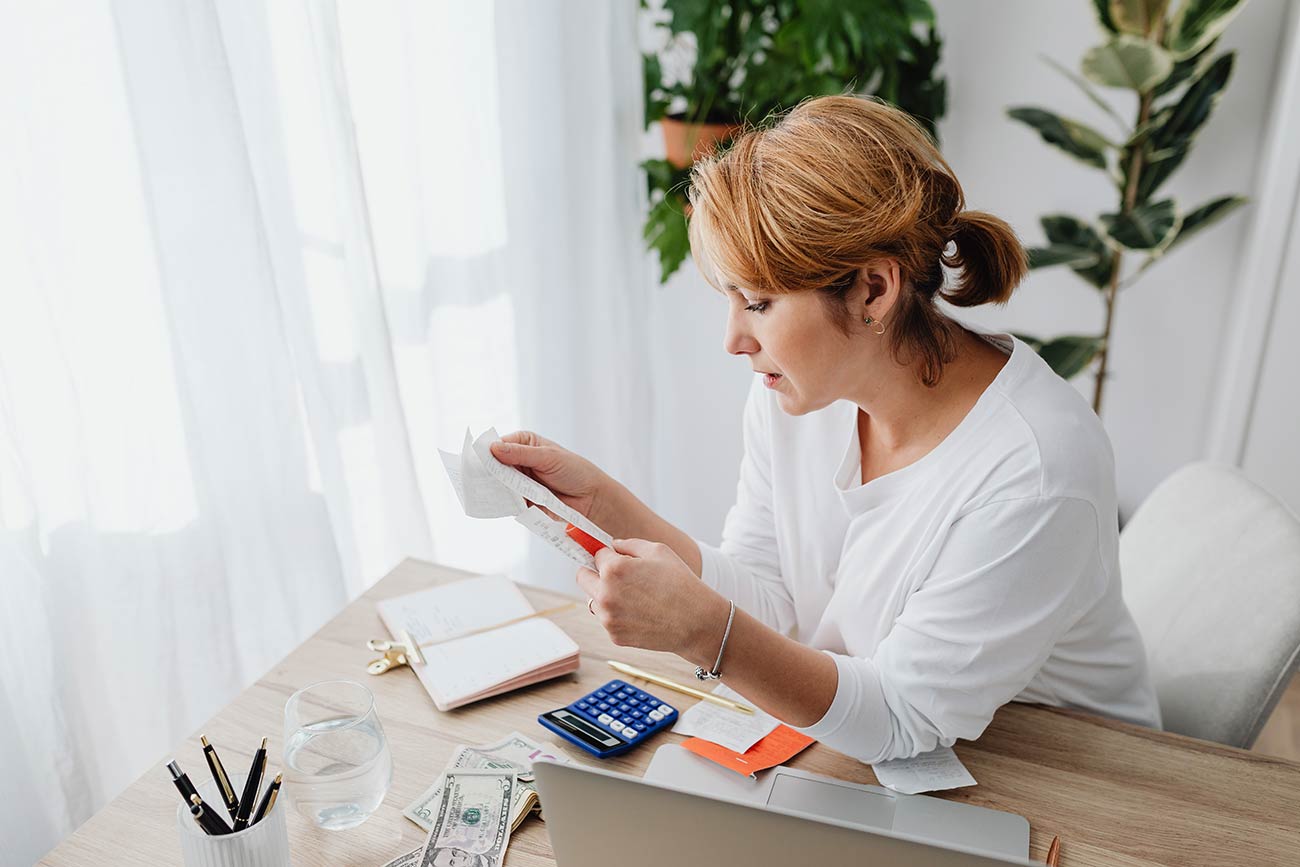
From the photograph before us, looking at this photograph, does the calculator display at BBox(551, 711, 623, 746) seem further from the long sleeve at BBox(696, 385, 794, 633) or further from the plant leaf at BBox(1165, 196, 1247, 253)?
the plant leaf at BBox(1165, 196, 1247, 253)

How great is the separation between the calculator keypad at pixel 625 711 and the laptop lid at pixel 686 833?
0.94 feet

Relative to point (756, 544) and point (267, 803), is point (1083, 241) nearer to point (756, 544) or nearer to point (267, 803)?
point (756, 544)

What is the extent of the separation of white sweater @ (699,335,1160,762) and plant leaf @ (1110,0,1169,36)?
1320mm

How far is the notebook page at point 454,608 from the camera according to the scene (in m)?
1.29

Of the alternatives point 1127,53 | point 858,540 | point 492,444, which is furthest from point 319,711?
point 1127,53

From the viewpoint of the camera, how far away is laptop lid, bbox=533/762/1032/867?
69 centimetres

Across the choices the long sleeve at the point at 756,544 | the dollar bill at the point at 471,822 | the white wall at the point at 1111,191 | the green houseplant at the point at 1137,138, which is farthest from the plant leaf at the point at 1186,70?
the dollar bill at the point at 471,822

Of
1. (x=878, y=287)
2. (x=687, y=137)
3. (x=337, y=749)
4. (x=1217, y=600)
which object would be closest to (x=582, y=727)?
(x=337, y=749)

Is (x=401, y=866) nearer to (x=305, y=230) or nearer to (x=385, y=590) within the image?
(x=385, y=590)

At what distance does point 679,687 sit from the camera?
1172 mm

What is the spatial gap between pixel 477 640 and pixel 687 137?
5.21 ft

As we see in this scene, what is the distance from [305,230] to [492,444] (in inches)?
28.0

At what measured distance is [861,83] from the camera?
2477 millimetres

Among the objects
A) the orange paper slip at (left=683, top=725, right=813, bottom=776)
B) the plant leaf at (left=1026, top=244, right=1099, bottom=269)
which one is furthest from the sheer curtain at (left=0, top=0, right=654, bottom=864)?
the plant leaf at (left=1026, top=244, right=1099, bottom=269)
